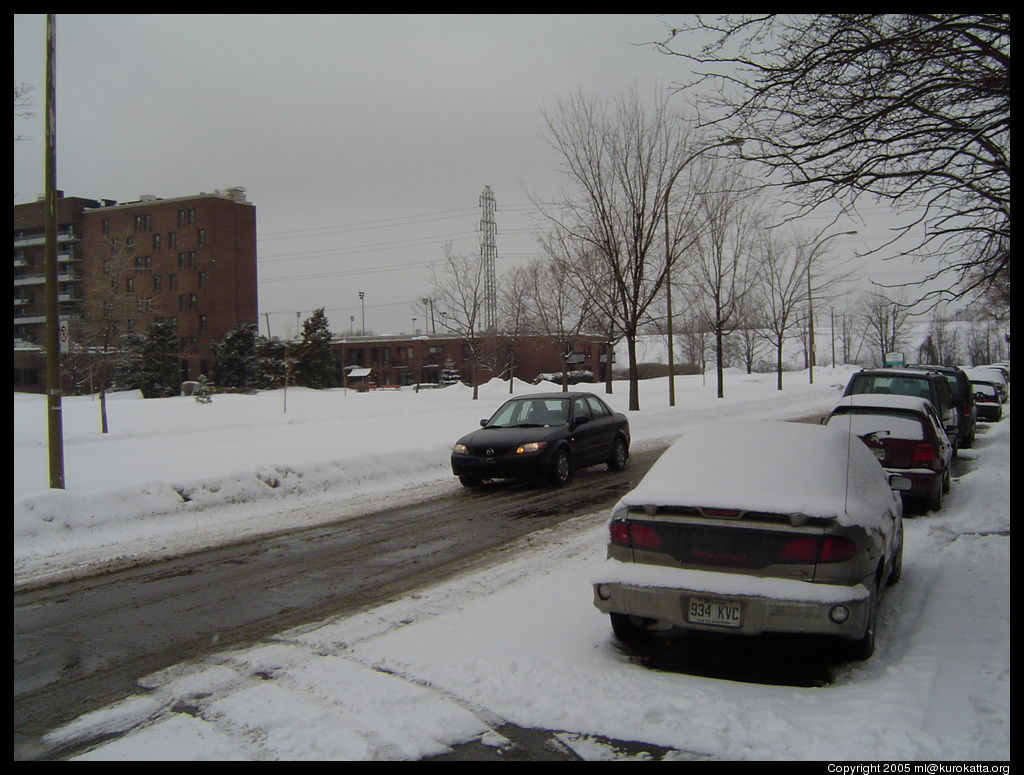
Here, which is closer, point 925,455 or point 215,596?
point 215,596

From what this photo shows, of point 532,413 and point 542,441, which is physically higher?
point 532,413

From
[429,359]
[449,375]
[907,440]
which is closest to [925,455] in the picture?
[907,440]

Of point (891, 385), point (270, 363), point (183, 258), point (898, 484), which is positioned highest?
point (183, 258)

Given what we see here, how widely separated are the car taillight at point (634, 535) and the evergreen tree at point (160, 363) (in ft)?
177

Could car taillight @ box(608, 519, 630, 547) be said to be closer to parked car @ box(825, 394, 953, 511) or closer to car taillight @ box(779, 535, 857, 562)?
car taillight @ box(779, 535, 857, 562)

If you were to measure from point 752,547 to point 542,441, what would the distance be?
333 inches

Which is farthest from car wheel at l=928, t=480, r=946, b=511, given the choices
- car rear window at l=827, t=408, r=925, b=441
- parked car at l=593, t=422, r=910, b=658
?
parked car at l=593, t=422, r=910, b=658

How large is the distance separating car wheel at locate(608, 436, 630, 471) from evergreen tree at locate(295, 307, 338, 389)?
5045cm

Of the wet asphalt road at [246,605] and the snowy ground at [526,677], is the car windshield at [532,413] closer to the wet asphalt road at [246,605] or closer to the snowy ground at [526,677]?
the wet asphalt road at [246,605]

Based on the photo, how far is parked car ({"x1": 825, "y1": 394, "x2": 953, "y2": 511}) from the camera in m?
10.5

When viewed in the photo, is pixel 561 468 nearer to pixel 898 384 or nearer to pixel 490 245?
pixel 898 384

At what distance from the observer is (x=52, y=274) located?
11.3 metres

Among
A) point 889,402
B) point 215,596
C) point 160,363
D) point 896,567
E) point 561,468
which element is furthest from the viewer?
point 160,363

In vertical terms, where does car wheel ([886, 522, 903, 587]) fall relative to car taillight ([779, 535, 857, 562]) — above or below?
below
